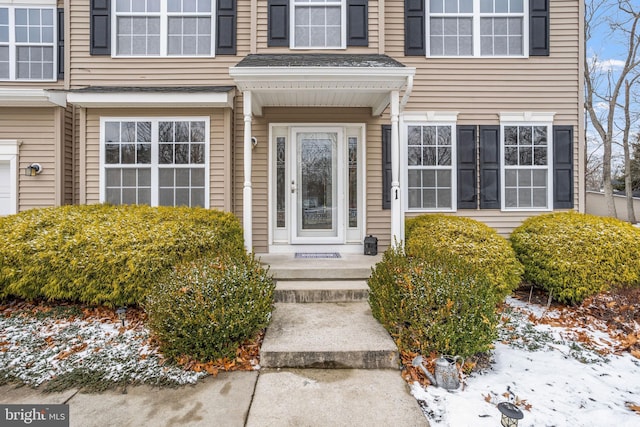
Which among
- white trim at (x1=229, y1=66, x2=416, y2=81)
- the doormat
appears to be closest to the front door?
the doormat

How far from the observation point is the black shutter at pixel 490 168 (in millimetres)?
5715

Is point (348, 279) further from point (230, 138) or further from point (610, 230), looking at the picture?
point (610, 230)

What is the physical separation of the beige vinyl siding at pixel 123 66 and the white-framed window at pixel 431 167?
3.44 metres

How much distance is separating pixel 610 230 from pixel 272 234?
4.90 meters

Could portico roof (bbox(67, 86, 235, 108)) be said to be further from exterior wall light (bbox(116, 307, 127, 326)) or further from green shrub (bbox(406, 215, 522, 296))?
green shrub (bbox(406, 215, 522, 296))

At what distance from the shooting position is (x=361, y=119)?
562 cm

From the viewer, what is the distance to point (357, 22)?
5547 millimetres

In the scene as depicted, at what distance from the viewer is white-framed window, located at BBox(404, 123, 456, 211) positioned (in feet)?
18.8

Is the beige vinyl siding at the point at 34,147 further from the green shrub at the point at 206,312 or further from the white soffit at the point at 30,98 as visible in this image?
the green shrub at the point at 206,312

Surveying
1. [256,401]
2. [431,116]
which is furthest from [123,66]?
[256,401]

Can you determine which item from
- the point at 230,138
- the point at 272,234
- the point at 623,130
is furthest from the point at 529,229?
the point at 623,130

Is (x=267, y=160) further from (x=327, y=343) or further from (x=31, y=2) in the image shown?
(x=31, y=2)

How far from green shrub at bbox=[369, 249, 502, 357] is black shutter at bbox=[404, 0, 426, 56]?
417cm

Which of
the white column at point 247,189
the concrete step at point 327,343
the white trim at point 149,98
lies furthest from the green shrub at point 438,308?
the white trim at point 149,98
